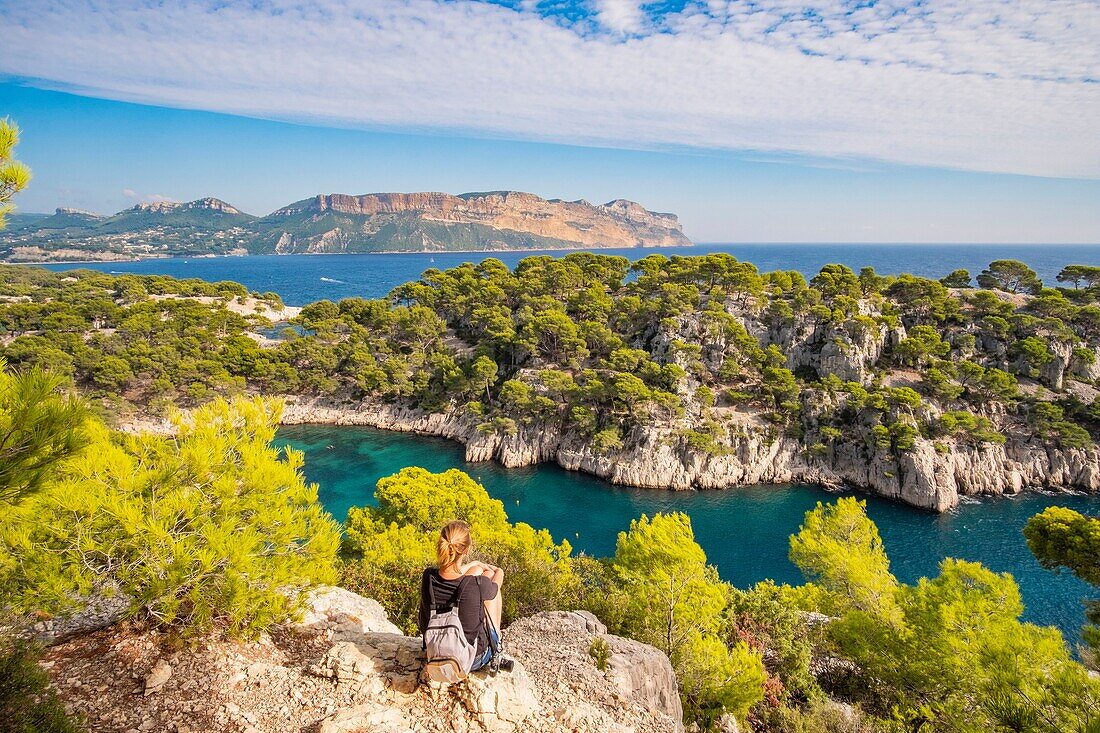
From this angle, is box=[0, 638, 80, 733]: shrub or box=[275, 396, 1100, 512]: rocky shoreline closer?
box=[0, 638, 80, 733]: shrub

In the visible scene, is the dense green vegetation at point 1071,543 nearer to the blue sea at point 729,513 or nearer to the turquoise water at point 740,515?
the blue sea at point 729,513

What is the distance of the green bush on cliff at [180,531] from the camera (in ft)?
17.7

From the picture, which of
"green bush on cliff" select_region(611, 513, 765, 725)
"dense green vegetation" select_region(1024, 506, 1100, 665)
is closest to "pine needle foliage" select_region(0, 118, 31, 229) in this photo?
"green bush on cliff" select_region(611, 513, 765, 725)

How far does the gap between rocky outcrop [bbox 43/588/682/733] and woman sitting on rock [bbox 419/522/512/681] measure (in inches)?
24.4

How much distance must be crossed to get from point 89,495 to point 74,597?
189 centimetres

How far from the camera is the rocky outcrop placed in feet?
18.2

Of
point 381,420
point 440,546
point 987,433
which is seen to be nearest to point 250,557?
point 440,546

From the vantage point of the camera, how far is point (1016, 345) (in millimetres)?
41219

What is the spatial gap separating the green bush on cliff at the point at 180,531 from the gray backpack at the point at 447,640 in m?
2.18

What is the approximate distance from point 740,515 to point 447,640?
31.5m

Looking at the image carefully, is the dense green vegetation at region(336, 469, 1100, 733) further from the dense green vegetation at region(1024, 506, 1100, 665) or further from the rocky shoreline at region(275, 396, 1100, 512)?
the rocky shoreline at region(275, 396, 1100, 512)

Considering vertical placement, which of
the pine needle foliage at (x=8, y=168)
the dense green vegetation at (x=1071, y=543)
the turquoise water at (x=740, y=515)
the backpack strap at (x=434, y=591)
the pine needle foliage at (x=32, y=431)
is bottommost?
the turquoise water at (x=740, y=515)

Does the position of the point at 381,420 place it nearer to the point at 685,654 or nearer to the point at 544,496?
the point at 544,496

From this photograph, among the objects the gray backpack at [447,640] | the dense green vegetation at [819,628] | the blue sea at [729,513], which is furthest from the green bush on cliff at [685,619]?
the blue sea at [729,513]
